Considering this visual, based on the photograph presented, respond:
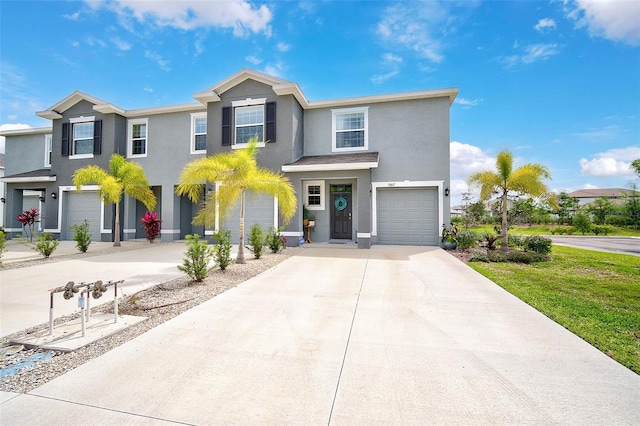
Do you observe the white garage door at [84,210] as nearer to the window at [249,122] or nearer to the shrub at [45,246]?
the shrub at [45,246]

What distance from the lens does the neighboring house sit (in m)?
11.9

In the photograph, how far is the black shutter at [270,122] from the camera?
39.6ft

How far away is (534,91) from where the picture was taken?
470 inches

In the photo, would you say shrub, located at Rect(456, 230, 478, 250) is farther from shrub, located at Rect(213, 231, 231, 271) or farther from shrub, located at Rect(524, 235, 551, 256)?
shrub, located at Rect(213, 231, 231, 271)

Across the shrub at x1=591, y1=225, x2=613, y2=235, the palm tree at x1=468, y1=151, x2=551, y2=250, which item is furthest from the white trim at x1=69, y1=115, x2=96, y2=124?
the shrub at x1=591, y1=225, x2=613, y2=235

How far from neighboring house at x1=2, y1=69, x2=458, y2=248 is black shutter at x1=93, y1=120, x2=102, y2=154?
0.17 feet

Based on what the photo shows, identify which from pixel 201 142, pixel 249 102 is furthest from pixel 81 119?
pixel 249 102

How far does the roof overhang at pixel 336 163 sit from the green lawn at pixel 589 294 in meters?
5.13

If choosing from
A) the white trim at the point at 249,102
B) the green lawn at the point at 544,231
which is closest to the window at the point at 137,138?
the white trim at the point at 249,102

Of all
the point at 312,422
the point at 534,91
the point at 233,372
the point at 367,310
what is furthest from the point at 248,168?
the point at 534,91

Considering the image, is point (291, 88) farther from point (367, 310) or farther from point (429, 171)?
point (367, 310)

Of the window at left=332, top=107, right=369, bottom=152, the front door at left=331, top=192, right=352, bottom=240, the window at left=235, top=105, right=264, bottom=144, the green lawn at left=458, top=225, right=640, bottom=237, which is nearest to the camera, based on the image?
the window at left=235, top=105, right=264, bottom=144

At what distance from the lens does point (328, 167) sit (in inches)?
439

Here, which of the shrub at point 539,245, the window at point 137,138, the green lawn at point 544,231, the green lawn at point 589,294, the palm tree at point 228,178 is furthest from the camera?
the green lawn at point 544,231
